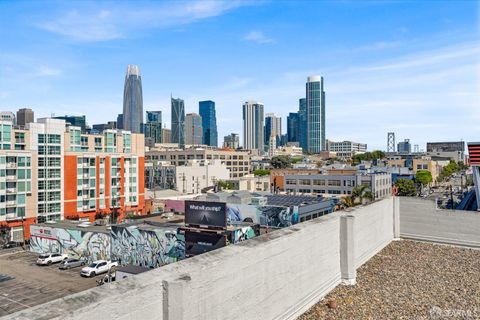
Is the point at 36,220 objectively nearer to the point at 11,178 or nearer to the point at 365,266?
the point at 11,178

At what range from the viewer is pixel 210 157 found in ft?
391

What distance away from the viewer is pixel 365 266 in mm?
24641

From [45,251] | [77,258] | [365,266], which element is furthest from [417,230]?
[45,251]

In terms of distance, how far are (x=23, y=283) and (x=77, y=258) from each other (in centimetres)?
687

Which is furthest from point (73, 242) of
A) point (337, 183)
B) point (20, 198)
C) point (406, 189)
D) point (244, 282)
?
point (406, 189)

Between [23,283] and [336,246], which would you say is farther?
[23,283]

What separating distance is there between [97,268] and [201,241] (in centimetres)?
928

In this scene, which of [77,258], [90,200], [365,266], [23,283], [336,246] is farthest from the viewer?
[90,200]

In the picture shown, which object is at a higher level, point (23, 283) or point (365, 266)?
point (365, 266)

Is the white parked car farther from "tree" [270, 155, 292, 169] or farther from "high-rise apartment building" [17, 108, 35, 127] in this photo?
"tree" [270, 155, 292, 169]

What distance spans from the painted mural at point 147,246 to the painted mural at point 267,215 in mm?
12760

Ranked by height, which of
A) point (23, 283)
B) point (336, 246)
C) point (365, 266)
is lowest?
point (23, 283)

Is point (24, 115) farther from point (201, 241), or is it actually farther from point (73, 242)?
point (201, 241)

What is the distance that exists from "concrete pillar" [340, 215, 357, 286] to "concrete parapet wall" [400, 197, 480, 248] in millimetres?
13146
